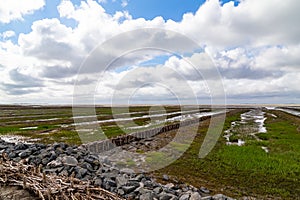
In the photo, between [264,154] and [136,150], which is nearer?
[264,154]

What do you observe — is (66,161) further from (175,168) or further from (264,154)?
(264,154)

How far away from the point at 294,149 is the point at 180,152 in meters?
8.76

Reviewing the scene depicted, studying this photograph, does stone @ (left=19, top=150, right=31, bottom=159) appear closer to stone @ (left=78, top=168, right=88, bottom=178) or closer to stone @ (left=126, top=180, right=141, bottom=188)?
stone @ (left=78, top=168, right=88, bottom=178)

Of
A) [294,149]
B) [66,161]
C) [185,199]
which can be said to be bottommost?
[294,149]

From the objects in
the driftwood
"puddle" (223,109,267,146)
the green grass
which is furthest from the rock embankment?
"puddle" (223,109,267,146)

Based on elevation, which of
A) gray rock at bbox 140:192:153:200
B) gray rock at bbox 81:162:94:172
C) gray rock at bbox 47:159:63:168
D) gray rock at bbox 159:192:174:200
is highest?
gray rock at bbox 47:159:63:168

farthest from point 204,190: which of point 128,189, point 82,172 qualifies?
point 82,172

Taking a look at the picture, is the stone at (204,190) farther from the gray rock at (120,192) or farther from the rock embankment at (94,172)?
the gray rock at (120,192)

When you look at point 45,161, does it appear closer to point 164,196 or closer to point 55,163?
point 55,163

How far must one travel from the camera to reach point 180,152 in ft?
62.6

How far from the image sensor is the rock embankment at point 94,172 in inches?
289

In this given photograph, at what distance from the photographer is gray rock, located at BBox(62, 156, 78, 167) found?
9.06 meters

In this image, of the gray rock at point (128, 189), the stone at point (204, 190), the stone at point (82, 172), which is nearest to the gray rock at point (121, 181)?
the gray rock at point (128, 189)

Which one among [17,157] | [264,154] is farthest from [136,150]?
[17,157]
